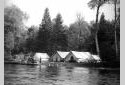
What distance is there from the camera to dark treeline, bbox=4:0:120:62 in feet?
9.58

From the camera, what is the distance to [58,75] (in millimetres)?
2930

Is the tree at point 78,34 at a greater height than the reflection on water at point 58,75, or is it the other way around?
the tree at point 78,34

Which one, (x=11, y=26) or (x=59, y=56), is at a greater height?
(x=11, y=26)

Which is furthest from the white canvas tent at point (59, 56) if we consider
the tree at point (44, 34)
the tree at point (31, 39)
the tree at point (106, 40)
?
the tree at point (106, 40)

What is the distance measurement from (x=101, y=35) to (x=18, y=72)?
87cm

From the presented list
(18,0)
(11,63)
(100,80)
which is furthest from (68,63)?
(18,0)

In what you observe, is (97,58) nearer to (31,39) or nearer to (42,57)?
(42,57)

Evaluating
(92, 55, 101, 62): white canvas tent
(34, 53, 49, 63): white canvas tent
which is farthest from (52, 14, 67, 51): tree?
(92, 55, 101, 62): white canvas tent

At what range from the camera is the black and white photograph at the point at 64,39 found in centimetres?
291

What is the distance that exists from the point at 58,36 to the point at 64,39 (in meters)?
0.07

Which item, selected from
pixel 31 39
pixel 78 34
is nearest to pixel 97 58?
pixel 78 34

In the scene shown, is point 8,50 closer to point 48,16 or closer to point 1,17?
point 1,17

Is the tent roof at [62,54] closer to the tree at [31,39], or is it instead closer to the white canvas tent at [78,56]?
the white canvas tent at [78,56]

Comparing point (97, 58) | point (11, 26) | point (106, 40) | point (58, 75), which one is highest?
point (11, 26)
